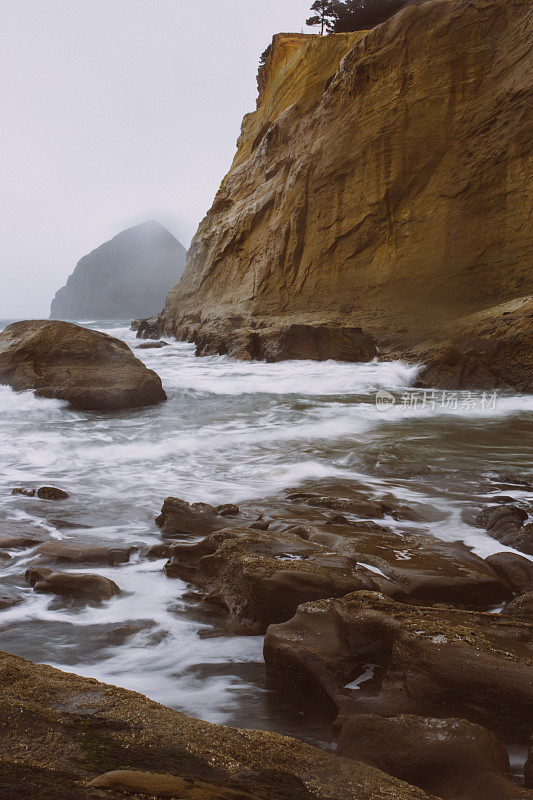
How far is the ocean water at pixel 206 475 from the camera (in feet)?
7.09

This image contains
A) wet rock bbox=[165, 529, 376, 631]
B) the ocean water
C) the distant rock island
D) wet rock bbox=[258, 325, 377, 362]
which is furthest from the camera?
the distant rock island

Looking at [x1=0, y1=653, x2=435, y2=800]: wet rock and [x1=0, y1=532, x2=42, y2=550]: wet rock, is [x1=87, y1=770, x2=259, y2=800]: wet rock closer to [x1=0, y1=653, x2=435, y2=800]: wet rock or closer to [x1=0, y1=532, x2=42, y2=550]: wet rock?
[x1=0, y1=653, x2=435, y2=800]: wet rock

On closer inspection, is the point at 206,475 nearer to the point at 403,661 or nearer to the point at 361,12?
the point at 403,661

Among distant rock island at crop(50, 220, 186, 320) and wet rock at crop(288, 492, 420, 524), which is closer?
wet rock at crop(288, 492, 420, 524)

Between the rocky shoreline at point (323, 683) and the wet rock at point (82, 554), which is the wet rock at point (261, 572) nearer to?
the rocky shoreline at point (323, 683)

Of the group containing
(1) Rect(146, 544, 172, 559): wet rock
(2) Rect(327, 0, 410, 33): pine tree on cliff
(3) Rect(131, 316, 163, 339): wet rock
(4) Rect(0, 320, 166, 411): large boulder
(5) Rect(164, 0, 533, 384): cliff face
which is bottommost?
(1) Rect(146, 544, 172, 559): wet rock

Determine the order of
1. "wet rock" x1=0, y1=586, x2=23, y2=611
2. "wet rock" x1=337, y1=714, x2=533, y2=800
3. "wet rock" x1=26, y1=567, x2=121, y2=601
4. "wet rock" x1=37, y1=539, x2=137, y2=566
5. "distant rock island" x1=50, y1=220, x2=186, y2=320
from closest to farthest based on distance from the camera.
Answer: "wet rock" x1=337, y1=714, x2=533, y2=800
"wet rock" x1=0, y1=586, x2=23, y2=611
"wet rock" x1=26, y1=567, x2=121, y2=601
"wet rock" x1=37, y1=539, x2=137, y2=566
"distant rock island" x1=50, y1=220, x2=186, y2=320

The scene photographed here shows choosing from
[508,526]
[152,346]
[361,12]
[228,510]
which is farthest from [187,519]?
[361,12]

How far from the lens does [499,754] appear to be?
1444mm

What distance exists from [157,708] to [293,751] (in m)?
0.41

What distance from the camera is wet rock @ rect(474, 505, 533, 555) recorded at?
3252 millimetres

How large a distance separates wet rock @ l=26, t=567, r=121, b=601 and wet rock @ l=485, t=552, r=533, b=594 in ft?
6.89

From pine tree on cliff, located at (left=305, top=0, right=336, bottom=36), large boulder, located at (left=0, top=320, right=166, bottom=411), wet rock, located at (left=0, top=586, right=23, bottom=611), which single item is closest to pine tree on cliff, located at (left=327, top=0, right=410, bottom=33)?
pine tree on cliff, located at (left=305, top=0, right=336, bottom=36)

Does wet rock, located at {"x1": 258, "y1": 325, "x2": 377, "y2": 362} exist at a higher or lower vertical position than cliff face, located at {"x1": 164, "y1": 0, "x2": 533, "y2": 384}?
lower
